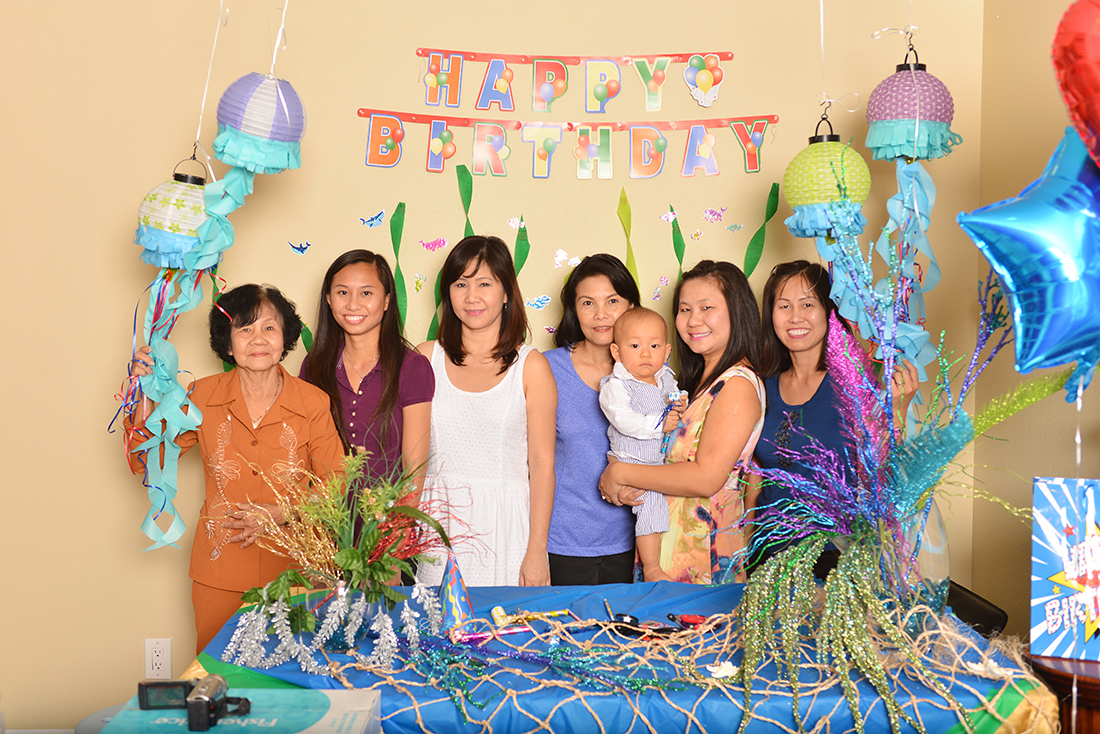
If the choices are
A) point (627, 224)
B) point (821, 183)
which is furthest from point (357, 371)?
point (821, 183)

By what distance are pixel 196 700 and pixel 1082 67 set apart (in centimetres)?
161

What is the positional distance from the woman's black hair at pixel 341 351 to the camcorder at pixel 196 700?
1.31 m

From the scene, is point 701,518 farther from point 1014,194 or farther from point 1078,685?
point 1014,194

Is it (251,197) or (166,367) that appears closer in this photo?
(166,367)

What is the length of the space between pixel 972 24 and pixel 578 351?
1.81 metres

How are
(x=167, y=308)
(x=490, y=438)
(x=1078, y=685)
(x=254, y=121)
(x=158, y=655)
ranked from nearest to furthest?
(x=1078, y=685) → (x=254, y=121) → (x=167, y=308) → (x=490, y=438) → (x=158, y=655)

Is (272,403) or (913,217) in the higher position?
(913,217)

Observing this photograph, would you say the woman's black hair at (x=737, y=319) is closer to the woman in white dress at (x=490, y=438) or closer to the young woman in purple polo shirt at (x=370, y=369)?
the woman in white dress at (x=490, y=438)

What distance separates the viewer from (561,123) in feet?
9.89

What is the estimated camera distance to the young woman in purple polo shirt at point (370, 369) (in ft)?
8.24

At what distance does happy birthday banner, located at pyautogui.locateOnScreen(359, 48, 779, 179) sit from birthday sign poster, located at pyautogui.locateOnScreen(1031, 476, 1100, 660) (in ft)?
5.87

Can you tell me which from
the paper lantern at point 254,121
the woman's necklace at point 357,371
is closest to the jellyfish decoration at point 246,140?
the paper lantern at point 254,121

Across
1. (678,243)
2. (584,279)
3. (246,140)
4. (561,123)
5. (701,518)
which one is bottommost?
(701,518)

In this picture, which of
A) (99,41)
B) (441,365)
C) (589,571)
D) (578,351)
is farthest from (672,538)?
(99,41)
